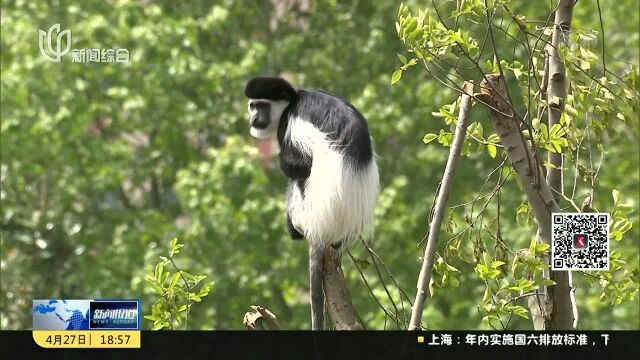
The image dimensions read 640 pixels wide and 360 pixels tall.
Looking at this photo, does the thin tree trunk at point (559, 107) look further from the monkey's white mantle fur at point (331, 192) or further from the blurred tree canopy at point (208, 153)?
the blurred tree canopy at point (208, 153)

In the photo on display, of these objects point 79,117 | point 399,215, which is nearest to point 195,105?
point 79,117

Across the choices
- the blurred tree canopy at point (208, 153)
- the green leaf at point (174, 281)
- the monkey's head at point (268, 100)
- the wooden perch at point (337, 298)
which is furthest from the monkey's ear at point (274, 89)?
the blurred tree canopy at point (208, 153)

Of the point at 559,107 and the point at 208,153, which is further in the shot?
the point at 208,153

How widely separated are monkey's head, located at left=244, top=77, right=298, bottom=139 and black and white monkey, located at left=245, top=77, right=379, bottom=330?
0.03 metres

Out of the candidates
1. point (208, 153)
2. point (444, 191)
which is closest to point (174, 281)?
point (444, 191)

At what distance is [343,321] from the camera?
1.97 m

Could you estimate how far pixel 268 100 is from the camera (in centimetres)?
273

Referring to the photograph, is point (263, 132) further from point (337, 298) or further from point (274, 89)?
point (337, 298)

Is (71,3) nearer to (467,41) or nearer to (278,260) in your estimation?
(278,260)

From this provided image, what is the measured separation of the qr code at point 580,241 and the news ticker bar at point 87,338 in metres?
0.80

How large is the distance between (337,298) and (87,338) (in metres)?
0.49

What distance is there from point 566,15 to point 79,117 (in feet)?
14.4

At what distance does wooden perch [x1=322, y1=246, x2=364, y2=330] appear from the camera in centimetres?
196

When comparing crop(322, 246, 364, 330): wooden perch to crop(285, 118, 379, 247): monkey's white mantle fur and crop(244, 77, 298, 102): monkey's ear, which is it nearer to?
crop(285, 118, 379, 247): monkey's white mantle fur
